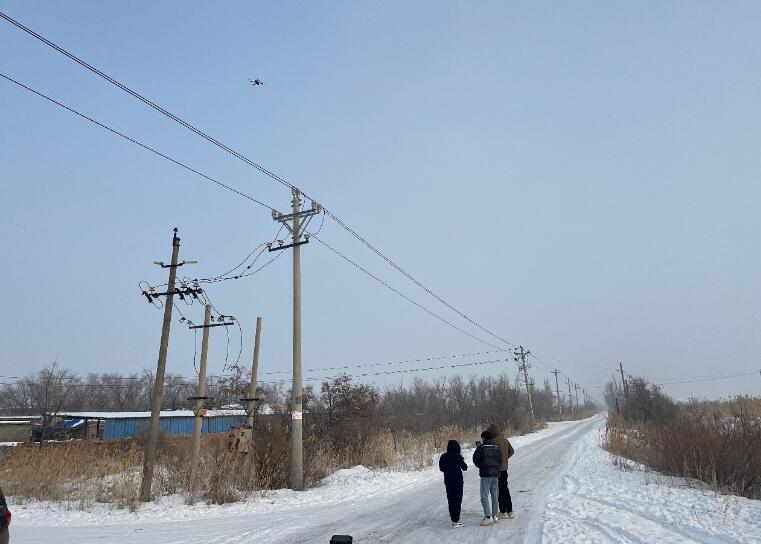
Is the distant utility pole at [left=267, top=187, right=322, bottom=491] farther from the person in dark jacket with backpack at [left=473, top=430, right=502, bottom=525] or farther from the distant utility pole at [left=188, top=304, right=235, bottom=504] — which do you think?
the person in dark jacket with backpack at [left=473, top=430, right=502, bottom=525]

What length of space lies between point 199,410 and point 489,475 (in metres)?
10.5

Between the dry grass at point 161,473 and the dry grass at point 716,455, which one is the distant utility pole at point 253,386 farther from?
the dry grass at point 716,455

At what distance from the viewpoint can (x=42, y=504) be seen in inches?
513

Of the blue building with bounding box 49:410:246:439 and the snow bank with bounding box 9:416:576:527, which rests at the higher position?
the blue building with bounding box 49:410:246:439

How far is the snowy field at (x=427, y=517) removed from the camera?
790 cm

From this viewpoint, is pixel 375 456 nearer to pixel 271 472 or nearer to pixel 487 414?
pixel 271 472

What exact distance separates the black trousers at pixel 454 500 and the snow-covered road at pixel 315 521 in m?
0.23

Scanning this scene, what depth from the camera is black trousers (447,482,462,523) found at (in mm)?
8797

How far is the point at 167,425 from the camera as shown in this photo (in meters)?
51.0

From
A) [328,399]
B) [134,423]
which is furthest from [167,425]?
[328,399]

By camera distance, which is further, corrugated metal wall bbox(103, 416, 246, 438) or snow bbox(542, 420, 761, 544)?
corrugated metal wall bbox(103, 416, 246, 438)

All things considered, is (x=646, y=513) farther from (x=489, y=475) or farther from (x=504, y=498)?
Result: (x=489, y=475)

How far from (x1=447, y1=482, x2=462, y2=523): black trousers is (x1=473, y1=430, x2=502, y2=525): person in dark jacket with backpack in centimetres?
44

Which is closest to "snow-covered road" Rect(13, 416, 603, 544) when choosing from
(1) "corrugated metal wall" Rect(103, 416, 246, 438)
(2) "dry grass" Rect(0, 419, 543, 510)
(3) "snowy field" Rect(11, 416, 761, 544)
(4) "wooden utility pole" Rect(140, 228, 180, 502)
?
(3) "snowy field" Rect(11, 416, 761, 544)
